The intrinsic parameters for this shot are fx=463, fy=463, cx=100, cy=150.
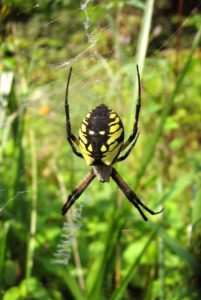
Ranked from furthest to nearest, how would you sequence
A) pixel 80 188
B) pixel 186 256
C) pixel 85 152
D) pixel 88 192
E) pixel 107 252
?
1. pixel 88 192
2. pixel 80 188
3. pixel 107 252
4. pixel 85 152
5. pixel 186 256

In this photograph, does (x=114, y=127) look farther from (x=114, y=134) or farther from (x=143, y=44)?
(x=143, y=44)

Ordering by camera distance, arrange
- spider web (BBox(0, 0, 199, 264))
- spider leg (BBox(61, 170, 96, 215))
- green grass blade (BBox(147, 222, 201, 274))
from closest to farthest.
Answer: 1. green grass blade (BBox(147, 222, 201, 274))
2. spider web (BBox(0, 0, 199, 264))
3. spider leg (BBox(61, 170, 96, 215))

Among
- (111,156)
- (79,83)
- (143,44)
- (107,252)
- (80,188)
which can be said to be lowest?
(107,252)

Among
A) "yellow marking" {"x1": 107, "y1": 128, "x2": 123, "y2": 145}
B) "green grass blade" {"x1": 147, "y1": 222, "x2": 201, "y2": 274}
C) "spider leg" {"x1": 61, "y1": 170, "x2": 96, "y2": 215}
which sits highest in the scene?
"yellow marking" {"x1": 107, "y1": 128, "x2": 123, "y2": 145}

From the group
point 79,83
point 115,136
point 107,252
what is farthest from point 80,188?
point 115,136

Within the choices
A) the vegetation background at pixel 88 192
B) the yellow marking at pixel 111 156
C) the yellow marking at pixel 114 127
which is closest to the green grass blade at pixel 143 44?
the vegetation background at pixel 88 192

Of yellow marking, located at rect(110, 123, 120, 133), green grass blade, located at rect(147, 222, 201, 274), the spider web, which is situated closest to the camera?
green grass blade, located at rect(147, 222, 201, 274)

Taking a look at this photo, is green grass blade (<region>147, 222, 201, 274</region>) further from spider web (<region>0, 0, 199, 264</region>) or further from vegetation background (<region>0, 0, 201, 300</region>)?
spider web (<region>0, 0, 199, 264</region>)

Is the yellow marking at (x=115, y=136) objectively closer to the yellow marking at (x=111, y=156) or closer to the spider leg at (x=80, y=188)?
the yellow marking at (x=111, y=156)

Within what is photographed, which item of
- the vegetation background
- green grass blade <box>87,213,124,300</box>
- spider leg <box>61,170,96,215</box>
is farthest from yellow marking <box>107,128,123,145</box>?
spider leg <box>61,170,96,215</box>
